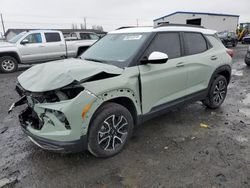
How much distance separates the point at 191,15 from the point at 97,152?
3294 centimetres

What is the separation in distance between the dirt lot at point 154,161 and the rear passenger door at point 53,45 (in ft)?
23.5

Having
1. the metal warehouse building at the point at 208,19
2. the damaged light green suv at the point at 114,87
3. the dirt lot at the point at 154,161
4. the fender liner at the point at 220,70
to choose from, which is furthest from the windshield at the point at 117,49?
the metal warehouse building at the point at 208,19

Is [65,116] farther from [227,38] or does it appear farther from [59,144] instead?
[227,38]

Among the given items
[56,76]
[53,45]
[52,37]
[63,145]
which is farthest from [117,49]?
[52,37]

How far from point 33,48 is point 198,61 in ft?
28.6

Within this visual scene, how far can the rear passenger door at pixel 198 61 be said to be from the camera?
12.1 ft

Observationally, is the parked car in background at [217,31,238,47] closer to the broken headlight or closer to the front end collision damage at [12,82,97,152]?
the broken headlight

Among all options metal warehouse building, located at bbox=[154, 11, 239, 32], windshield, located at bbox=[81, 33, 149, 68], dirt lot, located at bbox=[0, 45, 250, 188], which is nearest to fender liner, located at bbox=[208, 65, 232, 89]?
dirt lot, located at bbox=[0, 45, 250, 188]

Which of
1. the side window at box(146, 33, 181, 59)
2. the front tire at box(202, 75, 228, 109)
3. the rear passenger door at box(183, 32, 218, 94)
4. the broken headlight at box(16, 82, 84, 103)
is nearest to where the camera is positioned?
the broken headlight at box(16, 82, 84, 103)

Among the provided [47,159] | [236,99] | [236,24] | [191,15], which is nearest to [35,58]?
[47,159]

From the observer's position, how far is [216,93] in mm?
4520

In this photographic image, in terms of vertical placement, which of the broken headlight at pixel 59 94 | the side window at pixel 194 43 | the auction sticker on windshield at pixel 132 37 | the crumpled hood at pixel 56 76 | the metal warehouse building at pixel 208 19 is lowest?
the broken headlight at pixel 59 94

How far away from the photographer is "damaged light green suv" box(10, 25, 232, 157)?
2377mm

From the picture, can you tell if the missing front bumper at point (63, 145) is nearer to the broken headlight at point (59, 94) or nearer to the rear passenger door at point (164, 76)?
the broken headlight at point (59, 94)
